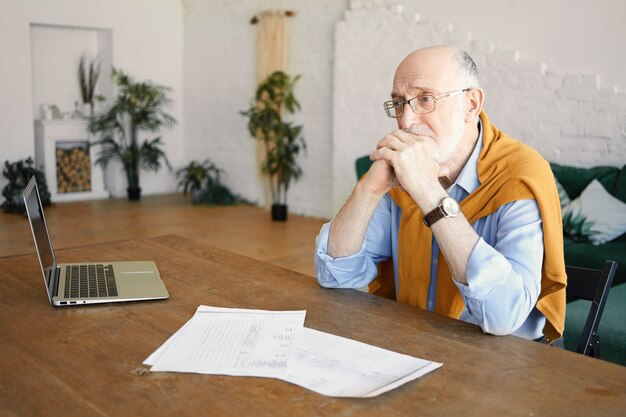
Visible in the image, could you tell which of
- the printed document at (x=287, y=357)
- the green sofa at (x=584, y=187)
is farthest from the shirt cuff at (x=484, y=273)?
the green sofa at (x=584, y=187)

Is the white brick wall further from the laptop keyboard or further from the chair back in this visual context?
the laptop keyboard

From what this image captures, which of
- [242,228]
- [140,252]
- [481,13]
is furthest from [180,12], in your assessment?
[140,252]

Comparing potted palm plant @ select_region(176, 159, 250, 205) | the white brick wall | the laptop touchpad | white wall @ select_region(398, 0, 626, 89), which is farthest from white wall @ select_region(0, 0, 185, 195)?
the laptop touchpad

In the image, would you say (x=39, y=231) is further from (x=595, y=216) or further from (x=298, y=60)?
(x=298, y=60)

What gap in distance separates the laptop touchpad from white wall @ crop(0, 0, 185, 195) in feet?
22.1

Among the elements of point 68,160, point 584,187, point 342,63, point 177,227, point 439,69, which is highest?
point 342,63

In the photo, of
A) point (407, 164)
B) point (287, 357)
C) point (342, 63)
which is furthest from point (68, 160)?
point (287, 357)

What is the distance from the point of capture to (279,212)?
7469mm

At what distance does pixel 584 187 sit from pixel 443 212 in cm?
362

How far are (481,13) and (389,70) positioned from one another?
1065 millimetres

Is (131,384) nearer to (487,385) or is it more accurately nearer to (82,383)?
(82,383)

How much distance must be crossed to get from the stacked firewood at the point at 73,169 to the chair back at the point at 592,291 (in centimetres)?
755

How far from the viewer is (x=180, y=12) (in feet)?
30.1

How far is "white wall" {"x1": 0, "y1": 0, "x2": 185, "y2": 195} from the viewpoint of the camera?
7.85 m
